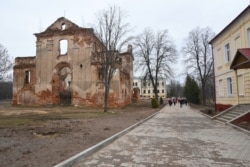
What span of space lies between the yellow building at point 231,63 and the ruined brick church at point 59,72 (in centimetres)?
1542

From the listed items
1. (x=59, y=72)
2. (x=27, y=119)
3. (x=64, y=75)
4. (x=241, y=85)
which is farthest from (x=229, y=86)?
(x=64, y=75)

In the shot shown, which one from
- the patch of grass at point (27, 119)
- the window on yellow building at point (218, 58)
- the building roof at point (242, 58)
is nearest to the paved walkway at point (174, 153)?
the building roof at point (242, 58)

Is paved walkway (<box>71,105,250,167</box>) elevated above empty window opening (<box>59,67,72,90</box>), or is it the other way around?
empty window opening (<box>59,67,72,90</box>)

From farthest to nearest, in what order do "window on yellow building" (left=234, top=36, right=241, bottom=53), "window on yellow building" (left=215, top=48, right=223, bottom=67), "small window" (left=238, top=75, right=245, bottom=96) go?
"window on yellow building" (left=215, top=48, right=223, bottom=67) → "window on yellow building" (left=234, top=36, right=241, bottom=53) → "small window" (left=238, top=75, right=245, bottom=96)

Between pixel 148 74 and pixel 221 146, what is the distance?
118 feet

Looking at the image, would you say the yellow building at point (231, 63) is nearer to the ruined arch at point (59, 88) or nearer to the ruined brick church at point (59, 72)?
the ruined brick church at point (59, 72)

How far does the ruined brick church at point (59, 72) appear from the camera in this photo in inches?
1475

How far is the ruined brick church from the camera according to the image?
3747 centimetres

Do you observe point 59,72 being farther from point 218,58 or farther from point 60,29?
point 218,58

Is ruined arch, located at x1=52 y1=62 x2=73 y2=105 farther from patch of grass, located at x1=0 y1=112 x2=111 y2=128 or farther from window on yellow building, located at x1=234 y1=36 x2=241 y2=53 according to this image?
window on yellow building, located at x1=234 y1=36 x2=241 y2=53

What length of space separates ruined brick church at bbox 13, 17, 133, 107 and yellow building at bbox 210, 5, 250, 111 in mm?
15422

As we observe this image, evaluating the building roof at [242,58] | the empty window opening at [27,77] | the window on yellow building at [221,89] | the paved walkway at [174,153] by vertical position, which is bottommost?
the paved walkway at [174,153]

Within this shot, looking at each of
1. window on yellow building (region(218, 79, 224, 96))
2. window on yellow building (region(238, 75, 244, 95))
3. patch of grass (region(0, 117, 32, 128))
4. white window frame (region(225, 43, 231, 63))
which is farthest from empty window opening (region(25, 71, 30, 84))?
window on yellow building (region(238, 75, 244, 95))

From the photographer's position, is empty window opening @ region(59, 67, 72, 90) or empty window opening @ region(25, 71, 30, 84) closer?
empty window opening @ region(25, 71, 30, 84)
